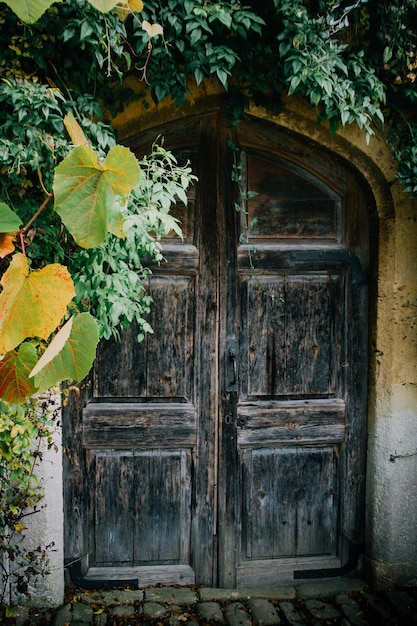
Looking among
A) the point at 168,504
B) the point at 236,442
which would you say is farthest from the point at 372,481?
the point at 168,504

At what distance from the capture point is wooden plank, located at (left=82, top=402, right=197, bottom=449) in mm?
2893

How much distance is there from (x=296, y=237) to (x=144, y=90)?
117cm

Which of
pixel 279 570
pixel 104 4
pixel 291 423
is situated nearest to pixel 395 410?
pixel 291 423

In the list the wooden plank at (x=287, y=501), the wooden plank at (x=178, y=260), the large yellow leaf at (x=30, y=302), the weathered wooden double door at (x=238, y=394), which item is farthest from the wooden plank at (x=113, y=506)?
the large yellow leaf at (x=30, y=302)

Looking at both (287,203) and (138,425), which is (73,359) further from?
(287,203)

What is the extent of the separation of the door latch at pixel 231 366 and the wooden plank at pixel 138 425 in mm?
262

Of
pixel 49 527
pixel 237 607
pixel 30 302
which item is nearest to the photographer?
pixel 30 302

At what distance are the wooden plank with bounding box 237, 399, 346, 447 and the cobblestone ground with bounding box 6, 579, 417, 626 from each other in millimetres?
875

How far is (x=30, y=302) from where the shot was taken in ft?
3.40

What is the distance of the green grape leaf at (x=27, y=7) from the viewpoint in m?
0.81

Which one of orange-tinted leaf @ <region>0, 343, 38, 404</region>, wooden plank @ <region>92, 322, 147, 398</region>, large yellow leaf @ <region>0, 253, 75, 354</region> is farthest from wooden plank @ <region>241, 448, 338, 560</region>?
A: large yellow leaf @ <region>0, 253, 75, 354</region>

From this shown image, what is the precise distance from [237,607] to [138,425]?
3.82 feet

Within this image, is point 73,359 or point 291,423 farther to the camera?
point 291,423

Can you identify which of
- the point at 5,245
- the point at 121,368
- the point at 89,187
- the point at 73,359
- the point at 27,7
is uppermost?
the point at 27,7
